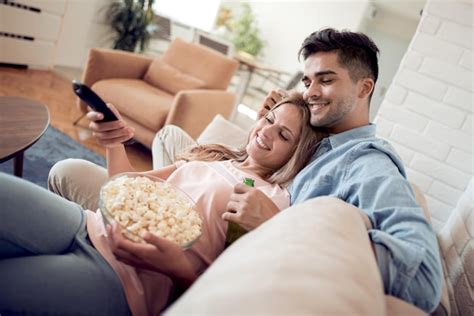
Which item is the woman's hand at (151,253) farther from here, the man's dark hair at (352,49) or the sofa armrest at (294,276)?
the man's dark hair at (352,49)

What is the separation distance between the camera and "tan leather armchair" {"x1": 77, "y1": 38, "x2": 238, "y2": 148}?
268cm

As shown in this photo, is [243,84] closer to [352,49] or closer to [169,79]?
[169,79]

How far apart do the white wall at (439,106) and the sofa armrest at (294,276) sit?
1.29m

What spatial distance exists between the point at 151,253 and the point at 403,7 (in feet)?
21.3

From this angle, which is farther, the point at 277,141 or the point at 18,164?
the point at 18,164

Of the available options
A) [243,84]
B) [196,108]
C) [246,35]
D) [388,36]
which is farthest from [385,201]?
[388,36]

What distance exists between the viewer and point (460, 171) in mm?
1604

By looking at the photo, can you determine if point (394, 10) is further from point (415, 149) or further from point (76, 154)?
point (76, 154)

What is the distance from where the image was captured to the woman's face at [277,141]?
1232mm

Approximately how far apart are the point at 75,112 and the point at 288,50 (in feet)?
15.6

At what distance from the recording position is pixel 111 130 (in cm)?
113

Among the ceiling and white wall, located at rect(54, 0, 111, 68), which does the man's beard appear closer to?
white wall, located at rect(54, 0, 111, 68)

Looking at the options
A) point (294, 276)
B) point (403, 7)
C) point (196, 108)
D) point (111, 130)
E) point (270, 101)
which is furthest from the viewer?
point (403, 7)

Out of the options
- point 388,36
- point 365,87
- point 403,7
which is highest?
point 403,7
